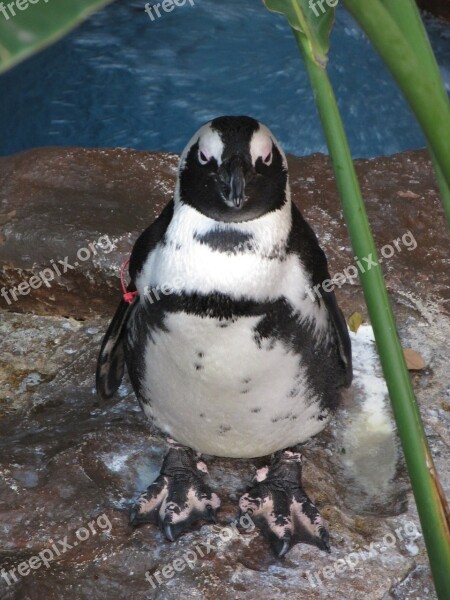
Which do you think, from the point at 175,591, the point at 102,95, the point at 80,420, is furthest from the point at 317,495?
the point at 102,95

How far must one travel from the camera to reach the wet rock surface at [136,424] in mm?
1646

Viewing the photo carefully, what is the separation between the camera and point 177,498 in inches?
69.2

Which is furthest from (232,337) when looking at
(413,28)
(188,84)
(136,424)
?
(188,84)

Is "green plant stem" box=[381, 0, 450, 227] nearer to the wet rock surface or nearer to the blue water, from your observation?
the wet rock surface

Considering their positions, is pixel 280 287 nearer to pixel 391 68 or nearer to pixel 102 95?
pixel 391 68

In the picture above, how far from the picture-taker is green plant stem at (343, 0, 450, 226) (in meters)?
0.49

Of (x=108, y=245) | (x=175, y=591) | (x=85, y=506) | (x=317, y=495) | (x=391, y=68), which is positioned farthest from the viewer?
(x=108, y=245)

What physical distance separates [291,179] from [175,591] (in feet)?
4.36

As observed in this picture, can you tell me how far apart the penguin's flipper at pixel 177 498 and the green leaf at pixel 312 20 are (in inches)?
48.8

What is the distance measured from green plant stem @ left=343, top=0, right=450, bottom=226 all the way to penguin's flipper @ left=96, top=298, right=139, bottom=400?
1.34 metres

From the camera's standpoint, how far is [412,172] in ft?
8.64

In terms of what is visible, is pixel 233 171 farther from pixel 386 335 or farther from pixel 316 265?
pixel 386 335

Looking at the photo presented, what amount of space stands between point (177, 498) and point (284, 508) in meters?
0.21

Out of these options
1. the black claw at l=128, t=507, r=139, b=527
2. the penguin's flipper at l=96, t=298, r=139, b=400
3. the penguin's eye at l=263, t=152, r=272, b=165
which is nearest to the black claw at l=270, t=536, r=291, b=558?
the black claw at l=128, t=507, r=139, b=527
